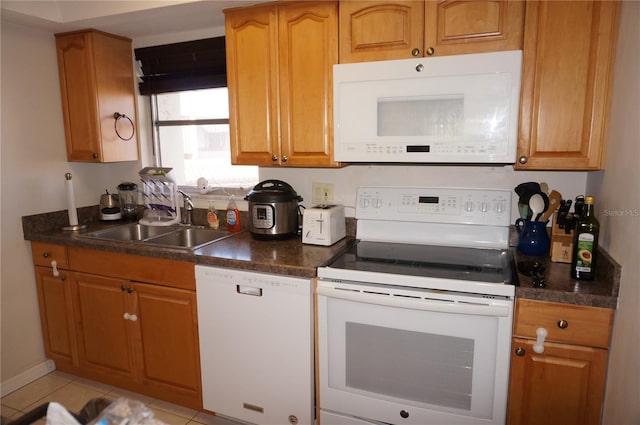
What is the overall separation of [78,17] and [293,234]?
1.70 m

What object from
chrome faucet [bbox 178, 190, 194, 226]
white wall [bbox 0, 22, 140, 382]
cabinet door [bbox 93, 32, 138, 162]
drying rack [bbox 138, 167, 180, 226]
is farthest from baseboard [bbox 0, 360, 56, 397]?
cabinet door [bbox 93, 32, 138, 162]

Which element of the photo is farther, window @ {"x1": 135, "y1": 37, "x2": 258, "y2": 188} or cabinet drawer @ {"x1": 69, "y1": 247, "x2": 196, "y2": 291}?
window @ {"x1": 135, "y1": 37, "x2": 258, "y2": 188}

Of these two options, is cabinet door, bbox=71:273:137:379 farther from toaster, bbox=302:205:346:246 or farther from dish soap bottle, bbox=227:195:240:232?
toaster, bbox=302:205:346:246

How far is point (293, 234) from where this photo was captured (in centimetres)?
219

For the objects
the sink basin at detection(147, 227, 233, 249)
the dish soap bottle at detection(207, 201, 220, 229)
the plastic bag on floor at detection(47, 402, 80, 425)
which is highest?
the dish soap bottle at detection(207, 201, 220, 229)

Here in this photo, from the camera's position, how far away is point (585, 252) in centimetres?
150

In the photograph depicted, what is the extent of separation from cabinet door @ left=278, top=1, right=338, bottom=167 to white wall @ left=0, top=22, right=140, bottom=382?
157 cm

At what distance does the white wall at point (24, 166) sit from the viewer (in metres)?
2.29

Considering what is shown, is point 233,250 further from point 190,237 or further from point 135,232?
point 135,232

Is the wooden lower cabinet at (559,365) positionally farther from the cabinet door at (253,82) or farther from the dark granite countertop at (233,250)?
the cabinet door at (253,82)

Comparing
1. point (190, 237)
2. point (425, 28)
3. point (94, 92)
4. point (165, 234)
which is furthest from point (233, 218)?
point (425, 28)

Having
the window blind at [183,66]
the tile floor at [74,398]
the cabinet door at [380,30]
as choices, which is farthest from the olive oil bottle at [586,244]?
the window blind at [183,66]

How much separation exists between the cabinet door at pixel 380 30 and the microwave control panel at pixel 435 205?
2.26 feet

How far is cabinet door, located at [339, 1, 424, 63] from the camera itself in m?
1.72
